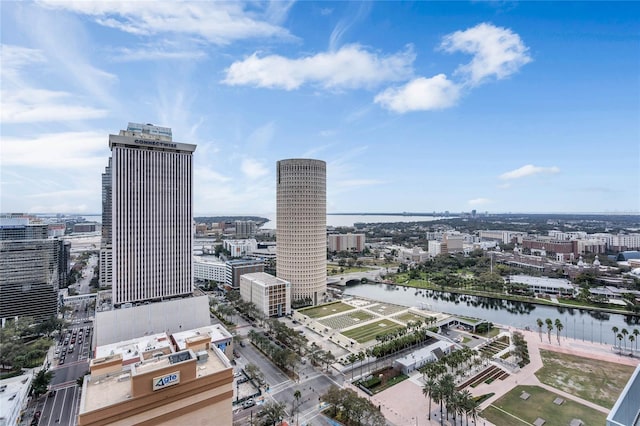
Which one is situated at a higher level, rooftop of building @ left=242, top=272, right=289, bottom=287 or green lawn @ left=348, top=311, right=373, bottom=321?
rooftop of building @ left=242, top=272, right=289, bottom=287

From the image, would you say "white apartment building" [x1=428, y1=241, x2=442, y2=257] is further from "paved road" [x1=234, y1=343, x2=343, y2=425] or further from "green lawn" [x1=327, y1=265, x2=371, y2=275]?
"paved road" [x1=234, y1=343, x2=343, y2=425]

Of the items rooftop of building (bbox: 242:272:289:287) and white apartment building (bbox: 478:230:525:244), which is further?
white apartment building (bbox: 478:230:525:244)

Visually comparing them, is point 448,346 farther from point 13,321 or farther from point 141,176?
point 13,321

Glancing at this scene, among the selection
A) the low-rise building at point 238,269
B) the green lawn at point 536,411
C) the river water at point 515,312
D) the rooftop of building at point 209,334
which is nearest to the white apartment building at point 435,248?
the river water at point 515,312

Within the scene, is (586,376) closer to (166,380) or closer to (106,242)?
(166,380)

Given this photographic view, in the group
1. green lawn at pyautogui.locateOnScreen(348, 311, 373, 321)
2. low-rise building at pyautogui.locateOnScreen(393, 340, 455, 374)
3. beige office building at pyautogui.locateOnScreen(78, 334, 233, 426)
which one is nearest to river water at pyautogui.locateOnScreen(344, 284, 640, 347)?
green lawn at pyautogui.locateOnScreen(348, 311, 373, 321)

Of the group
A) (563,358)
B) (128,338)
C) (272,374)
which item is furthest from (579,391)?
(128,338)

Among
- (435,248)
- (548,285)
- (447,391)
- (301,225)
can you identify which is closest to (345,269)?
(301,225)
